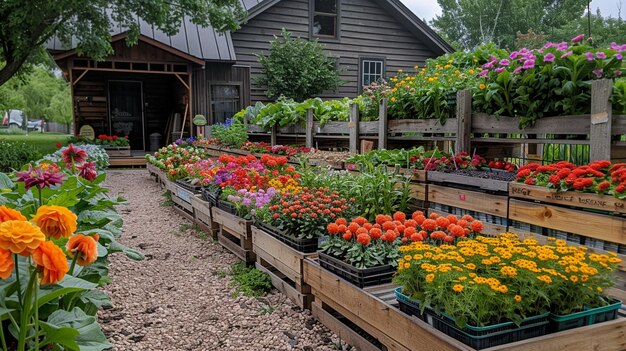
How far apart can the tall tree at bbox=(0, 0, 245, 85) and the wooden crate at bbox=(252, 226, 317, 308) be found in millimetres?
8140

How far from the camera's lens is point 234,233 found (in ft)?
17.7

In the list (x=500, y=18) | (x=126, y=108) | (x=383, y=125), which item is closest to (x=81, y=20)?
(x=126, y=108)

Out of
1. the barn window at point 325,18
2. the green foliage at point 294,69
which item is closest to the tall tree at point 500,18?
the barn window at point 325,18

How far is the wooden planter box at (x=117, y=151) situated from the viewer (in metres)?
14.4

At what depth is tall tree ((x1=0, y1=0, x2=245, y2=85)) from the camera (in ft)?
34.5

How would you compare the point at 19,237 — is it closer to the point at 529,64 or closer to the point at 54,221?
the point at 54,221

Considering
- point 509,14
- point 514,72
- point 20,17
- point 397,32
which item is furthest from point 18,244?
point 509,14

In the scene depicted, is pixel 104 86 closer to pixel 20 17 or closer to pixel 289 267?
pixel 20 17

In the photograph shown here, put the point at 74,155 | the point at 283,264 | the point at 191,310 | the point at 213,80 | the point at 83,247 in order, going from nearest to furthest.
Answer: the point at 83,247, the point at 191,310, the point at 283,264, the point at 74,155, the point at 213,80

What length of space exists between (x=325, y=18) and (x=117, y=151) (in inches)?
347

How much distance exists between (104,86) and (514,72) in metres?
14.7

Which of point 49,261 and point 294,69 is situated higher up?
point 294,69

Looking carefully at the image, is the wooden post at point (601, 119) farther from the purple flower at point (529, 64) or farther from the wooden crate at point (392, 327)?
the wooden crate at point (392, 327)

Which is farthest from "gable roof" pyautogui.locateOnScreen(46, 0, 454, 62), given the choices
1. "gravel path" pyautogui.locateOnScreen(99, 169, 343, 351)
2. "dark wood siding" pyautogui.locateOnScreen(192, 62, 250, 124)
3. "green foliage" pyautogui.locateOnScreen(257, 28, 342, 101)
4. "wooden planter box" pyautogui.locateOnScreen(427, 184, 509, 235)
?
"wooden planter box" pyautogui.locateOnScreen(427, 184, 509, 235)
